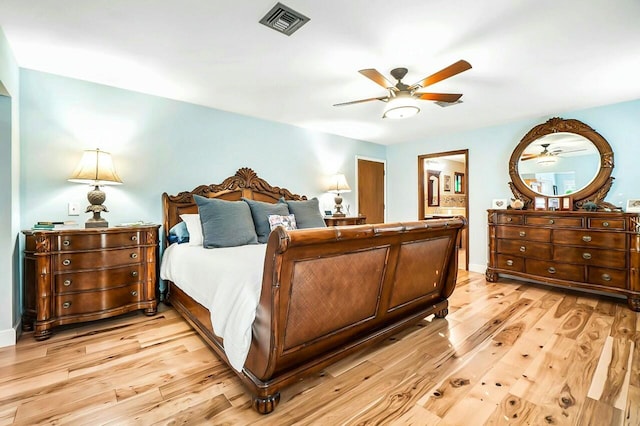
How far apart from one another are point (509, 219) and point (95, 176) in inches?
191

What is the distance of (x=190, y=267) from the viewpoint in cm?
248

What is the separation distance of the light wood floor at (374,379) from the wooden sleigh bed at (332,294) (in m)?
0.16

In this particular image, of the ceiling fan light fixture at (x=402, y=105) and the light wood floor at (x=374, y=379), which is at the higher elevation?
the ceiling fan light fixture at (x=402, y=105)

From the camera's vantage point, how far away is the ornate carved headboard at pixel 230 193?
11.1 feet

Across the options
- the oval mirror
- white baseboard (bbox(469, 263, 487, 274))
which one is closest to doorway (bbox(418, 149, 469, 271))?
white baseboard (bbox(469, 263, 487, 274))

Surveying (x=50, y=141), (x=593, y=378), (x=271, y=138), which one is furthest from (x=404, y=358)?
(x=50, y=141)

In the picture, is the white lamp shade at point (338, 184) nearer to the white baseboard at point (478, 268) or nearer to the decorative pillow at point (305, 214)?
the decorative pillow at point (305, 214)

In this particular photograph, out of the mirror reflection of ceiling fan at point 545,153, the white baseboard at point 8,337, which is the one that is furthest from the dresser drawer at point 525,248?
the white baseboard at point 8,337

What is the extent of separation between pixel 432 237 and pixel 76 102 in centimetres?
356

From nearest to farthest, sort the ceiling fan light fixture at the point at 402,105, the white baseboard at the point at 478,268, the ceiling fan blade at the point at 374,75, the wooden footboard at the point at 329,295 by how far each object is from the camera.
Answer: the wooden footboard at the point at 329,295 < the ceiling fan blade at the point at 374,75 < the ceiling fan light fixture at the point at 402,105 < the white baseboard at the point at 478,268

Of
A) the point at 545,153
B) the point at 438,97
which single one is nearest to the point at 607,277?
the point at 545,153

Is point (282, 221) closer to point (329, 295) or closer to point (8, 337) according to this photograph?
point (329, 295)

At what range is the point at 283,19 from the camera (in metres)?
1.95

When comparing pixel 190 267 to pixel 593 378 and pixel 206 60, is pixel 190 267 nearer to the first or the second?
pixel 206 60
